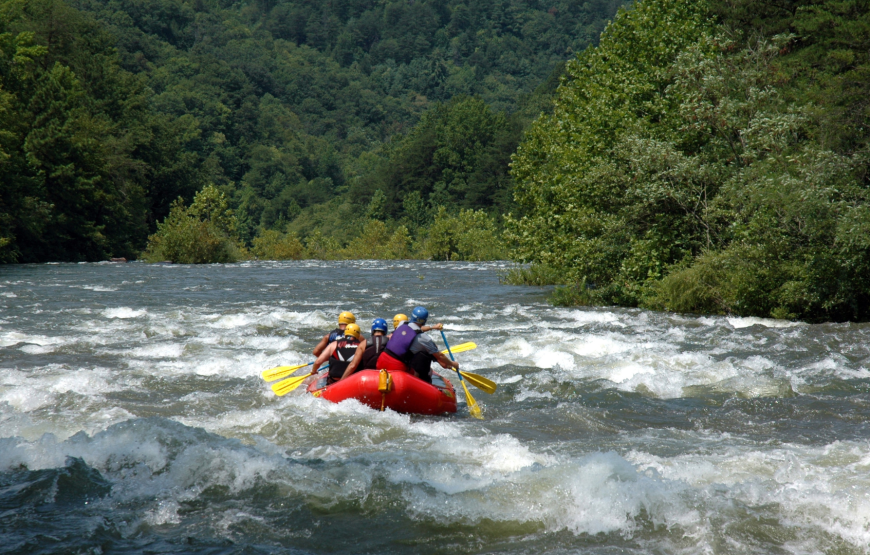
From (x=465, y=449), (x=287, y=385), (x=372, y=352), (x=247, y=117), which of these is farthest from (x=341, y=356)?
(x=247, y=117)

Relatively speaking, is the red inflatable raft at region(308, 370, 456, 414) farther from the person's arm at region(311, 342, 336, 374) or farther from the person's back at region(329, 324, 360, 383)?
the person's arm at region(311, 342, 336, 374)

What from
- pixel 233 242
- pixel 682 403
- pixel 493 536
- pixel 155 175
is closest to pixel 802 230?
pixel 682 403

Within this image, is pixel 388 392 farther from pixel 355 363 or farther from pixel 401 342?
pixel 355 363

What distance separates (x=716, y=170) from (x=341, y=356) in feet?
36.7

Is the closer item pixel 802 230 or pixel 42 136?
pixel 802 230

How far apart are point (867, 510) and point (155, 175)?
57695 millimetres

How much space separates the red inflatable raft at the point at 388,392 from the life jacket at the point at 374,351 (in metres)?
0.42

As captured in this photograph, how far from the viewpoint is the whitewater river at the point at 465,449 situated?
5.64m

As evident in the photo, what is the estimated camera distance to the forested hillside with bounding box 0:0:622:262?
44406mm

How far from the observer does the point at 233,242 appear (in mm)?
47219

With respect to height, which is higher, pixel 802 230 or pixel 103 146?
pixel 103 146

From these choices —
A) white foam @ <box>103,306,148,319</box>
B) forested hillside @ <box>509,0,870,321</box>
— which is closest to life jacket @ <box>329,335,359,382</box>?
forested hillside @ <box>509,0,870,321</box>

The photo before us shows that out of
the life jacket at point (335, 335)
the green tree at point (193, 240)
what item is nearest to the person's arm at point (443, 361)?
the life jacket at point (335, 335)

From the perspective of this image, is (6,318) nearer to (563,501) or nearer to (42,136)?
(563,501)
